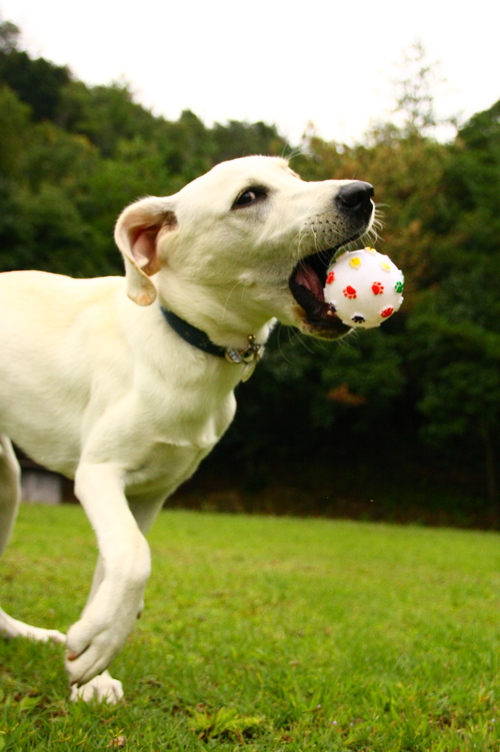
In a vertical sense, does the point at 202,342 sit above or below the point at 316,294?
below

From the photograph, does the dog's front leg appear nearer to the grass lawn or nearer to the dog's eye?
the grass lawn

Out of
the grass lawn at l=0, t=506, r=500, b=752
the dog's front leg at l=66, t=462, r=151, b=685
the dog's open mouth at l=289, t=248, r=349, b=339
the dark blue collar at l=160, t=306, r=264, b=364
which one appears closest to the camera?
the dog's front leg at l=66, t=462, r=151, b=685

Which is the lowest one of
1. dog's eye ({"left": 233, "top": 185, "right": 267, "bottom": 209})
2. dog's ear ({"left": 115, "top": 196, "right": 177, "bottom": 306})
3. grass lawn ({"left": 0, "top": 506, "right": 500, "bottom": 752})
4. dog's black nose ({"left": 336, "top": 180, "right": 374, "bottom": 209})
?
grass lawn ({"left": 0, "top": 506, "right": 500, "bottom": 752})

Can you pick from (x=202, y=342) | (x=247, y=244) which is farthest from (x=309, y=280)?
(x=202, y=342)

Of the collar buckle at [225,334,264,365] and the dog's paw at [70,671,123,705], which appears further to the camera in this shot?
the collar buckle at [225,334,264,365]

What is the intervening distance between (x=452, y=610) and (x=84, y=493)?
4313 millimetres

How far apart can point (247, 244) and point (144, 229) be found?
0.52 m

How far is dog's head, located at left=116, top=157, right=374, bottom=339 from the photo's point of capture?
287 centimetres

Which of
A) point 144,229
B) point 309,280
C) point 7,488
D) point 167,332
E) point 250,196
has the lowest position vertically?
point 7,488

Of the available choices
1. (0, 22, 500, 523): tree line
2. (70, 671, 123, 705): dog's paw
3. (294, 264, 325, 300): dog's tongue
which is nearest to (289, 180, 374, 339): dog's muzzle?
(294, 264, 325, 300): dog's tongue

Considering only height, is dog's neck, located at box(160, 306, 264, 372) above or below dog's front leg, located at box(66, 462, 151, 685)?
above

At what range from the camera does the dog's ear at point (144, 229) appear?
306 centimetres

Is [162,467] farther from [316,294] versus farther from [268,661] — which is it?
[268,661]

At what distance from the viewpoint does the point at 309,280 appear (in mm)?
3031
